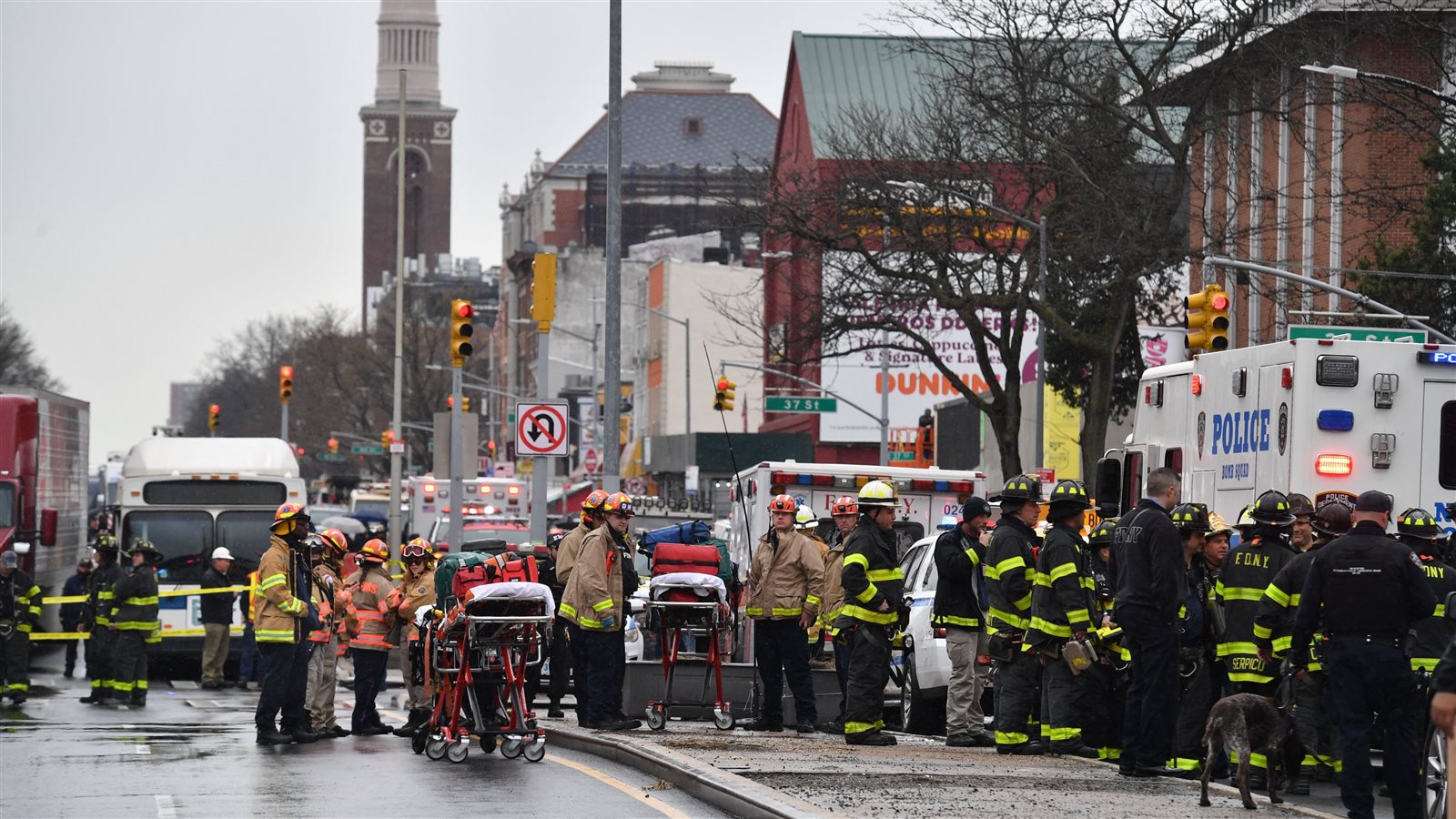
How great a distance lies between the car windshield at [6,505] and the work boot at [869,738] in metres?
16.7

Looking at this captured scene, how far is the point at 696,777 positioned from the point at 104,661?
1218 centimetres

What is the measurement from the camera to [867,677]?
1571 cm

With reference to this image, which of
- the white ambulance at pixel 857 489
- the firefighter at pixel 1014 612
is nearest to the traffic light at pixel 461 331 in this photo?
the white ambulance at pixel 857 489

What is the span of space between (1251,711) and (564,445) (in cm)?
1287

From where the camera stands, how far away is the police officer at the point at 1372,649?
11.2 meters

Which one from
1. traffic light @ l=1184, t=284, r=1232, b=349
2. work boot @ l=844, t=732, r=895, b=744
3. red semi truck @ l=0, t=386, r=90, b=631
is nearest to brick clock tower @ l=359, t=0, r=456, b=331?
red semi truck @ l=0, t=386, r=90, b=631

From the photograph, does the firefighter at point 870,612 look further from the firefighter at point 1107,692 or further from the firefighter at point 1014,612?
the firefighter at point 1107,692

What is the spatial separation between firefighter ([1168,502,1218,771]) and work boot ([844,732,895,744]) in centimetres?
245

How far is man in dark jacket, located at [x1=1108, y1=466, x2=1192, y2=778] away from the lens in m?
13.0

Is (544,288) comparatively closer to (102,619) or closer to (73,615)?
(102,619)

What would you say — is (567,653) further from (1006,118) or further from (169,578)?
(1006,118)

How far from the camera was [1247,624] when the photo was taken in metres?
13.2

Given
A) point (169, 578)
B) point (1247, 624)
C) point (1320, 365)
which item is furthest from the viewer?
point (169, 578)

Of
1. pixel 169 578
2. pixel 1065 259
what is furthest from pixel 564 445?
pixel 1065 259
